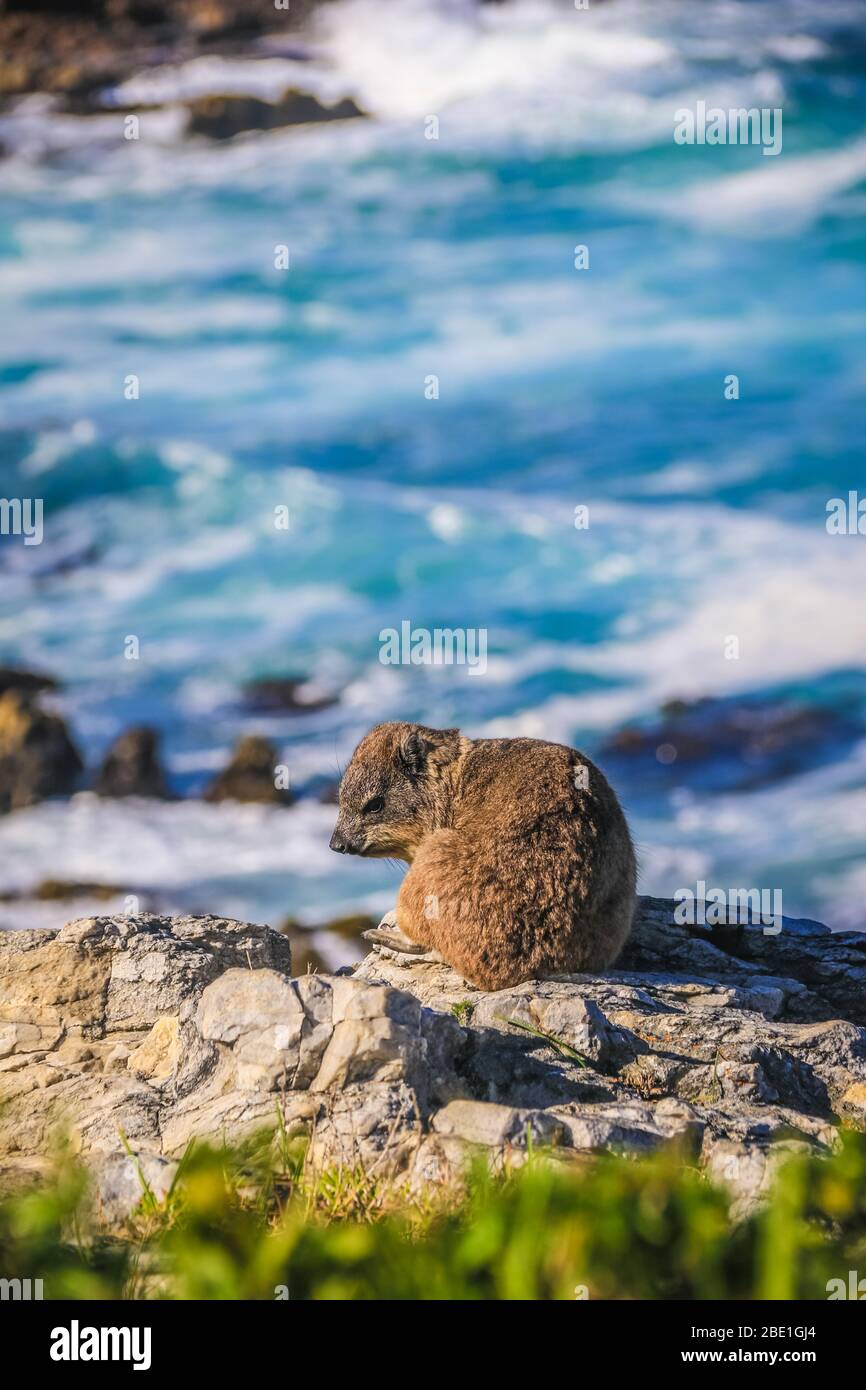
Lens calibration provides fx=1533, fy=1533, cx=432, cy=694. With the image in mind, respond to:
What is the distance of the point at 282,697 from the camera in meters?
30.4

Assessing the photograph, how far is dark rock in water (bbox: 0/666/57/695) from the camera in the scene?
98.3 feet

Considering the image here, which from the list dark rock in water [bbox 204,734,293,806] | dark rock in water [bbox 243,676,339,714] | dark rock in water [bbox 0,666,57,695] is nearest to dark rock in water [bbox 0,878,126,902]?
dark rock in water [bbox 204,734,293,806]

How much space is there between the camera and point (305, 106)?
38.8m

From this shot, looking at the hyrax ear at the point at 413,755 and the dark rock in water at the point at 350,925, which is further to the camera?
the dark rock in water at the point at 350,925

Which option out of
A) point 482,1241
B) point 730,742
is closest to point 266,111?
point 730,742

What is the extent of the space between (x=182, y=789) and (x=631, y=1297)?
22795 millimetres

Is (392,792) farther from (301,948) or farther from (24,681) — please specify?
(24,681)

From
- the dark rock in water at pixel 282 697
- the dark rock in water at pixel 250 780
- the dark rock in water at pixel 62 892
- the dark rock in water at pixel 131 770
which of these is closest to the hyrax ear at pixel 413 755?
the dark rock in water at pixel 62 892

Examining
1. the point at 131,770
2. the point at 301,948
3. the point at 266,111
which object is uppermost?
the point at 266,111

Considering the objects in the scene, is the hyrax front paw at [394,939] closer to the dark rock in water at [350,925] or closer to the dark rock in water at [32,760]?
the dark rock in water at [350,925]

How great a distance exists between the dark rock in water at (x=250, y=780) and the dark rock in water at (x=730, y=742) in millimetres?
5989

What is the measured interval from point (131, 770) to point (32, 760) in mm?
1693

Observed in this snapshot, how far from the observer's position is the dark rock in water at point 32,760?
26469mm

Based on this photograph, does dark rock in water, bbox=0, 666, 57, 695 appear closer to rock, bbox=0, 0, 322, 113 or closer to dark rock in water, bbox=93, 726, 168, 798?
dark rock in water, bbox=93, 726, 168, 798
